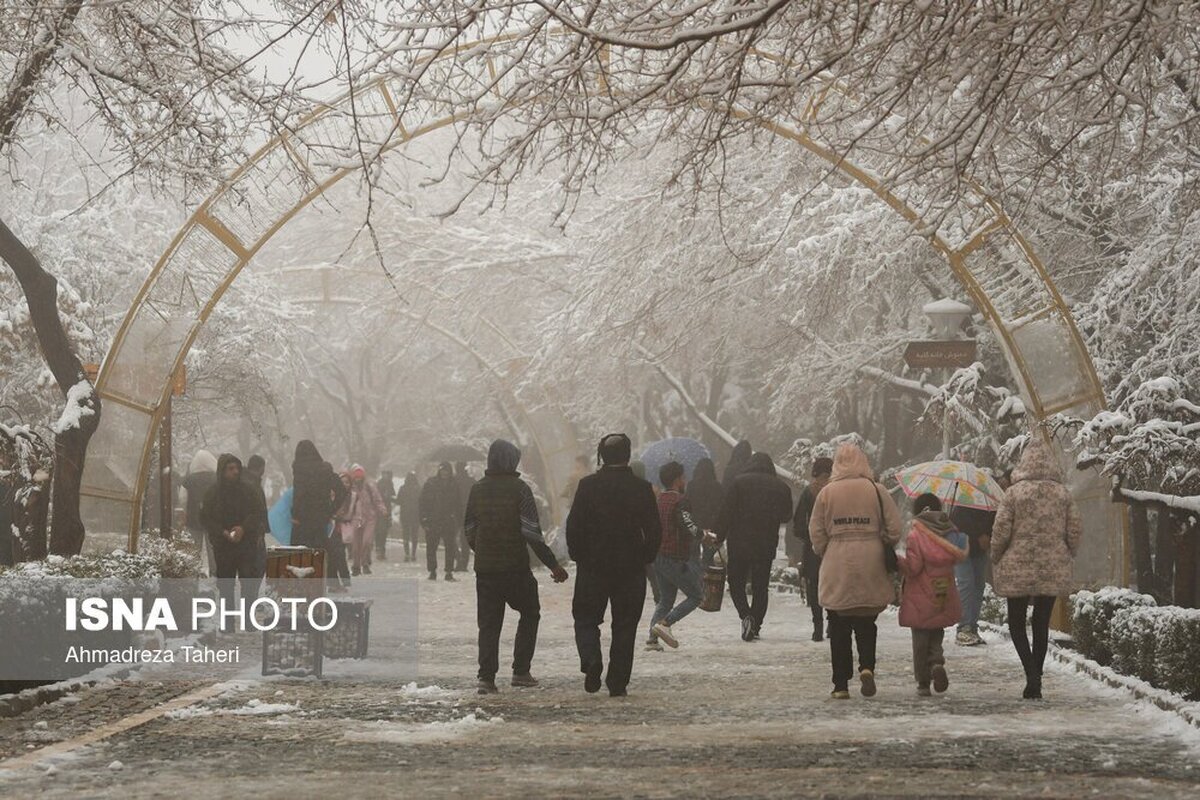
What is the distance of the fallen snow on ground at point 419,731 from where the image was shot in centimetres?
1015

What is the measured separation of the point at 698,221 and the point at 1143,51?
61.9 ft

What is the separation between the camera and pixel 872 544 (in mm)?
12406

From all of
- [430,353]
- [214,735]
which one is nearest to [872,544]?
[214,735]

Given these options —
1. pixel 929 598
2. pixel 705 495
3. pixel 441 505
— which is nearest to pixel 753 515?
pixel 929 598

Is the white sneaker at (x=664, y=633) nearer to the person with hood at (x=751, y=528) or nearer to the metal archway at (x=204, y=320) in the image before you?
the person with hood at (x=751, y=528)

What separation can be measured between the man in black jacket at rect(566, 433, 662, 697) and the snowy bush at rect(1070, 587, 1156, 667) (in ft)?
12.2

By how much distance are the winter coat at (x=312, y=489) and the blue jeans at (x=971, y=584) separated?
8199mm

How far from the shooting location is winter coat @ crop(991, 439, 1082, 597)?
1234cm

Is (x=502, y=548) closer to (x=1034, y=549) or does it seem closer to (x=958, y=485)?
(x=1034, y=549)

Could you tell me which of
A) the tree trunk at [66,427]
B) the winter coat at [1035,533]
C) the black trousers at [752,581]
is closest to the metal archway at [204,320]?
the tree trunk at [66,427]

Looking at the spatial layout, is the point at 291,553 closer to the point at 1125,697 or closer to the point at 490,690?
the point at 490,690

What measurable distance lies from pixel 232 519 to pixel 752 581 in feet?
16.1

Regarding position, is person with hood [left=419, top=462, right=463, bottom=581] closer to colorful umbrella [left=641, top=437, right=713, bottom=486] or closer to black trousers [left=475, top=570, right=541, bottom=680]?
colorful umbrella [left=641, top=437, right=713, bottom=486]

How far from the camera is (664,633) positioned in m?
16.4
